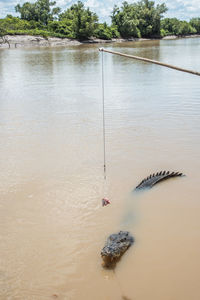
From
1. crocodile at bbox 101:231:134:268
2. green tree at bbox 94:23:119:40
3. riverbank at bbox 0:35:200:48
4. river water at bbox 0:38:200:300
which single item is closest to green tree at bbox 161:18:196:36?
green tree at bbox 94:23:119:40

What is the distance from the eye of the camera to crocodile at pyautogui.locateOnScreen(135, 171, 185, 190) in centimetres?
589

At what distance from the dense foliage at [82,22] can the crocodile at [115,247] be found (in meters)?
53.0

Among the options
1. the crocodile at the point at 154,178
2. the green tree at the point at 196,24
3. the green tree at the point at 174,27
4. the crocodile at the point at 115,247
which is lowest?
the crocodile at the point at 115,247

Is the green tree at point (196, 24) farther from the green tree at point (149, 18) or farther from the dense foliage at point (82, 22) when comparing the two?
the green tree at point (149, 18)

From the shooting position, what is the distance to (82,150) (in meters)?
7.75

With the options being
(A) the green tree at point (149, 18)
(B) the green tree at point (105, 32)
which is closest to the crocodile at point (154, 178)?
(B) the green tree at point (105, 32)

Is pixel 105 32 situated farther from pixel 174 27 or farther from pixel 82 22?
pixel 174 27

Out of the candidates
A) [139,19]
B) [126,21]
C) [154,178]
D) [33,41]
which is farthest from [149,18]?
[154,178]

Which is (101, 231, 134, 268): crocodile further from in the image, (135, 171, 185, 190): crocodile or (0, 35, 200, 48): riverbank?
(0, 35, 200, 48): riverbank

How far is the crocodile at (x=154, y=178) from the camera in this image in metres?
5.89

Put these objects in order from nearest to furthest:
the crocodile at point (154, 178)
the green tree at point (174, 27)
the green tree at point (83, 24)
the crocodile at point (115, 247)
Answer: the crocodile at point (115, 247)
the crocodile at point (154, 178)
the green tree at point (83, 24)
the green tree at point (174, 27)

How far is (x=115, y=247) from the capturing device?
405 cm

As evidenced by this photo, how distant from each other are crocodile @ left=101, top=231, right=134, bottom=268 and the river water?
125 millimetres

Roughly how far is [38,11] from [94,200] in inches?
3258
